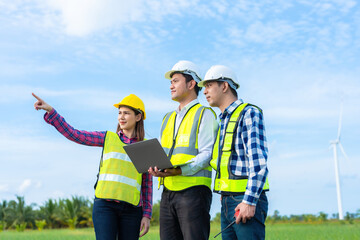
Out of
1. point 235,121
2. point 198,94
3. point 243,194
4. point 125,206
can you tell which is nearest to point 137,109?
point 198,94

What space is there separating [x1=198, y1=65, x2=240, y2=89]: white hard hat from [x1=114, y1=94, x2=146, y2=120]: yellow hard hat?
1.05 metres

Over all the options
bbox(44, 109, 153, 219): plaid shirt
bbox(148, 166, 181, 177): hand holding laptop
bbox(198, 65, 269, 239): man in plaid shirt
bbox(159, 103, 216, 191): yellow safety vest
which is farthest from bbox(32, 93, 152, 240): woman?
bbox(198, 65, 269, 239): man in plaid shirt

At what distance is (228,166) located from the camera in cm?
349

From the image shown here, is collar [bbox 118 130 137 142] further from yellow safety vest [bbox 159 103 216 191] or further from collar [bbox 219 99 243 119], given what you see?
collar [bbox 219 99 243 119]

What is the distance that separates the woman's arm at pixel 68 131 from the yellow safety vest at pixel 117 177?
0.60ft

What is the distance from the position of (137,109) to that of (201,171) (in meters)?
1.17

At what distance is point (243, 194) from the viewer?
3.37 metres

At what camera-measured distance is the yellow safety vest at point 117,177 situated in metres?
4.24

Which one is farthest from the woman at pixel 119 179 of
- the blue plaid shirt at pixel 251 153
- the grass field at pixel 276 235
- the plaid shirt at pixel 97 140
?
the grass field at pixel 276 235

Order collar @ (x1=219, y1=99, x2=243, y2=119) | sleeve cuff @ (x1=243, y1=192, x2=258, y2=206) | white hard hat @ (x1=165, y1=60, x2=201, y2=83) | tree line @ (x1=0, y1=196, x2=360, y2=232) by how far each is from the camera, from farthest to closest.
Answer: tree line @ (x1=0, y1=196, x2=360, y2=232), white hard hat @ (x1=165, y1=60, x2=201, y2=83), collar @ (x1=219, y1=99, x2=243, y2=119), sleeve cuff @ (x1=243, y1=192, x2=258, y2=206)

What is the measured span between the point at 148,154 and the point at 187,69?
1171 mm

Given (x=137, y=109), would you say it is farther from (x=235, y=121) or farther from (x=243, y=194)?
(x=243, y=194)

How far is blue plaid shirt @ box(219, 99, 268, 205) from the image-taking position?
323cm

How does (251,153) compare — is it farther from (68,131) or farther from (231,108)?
(68,131)
